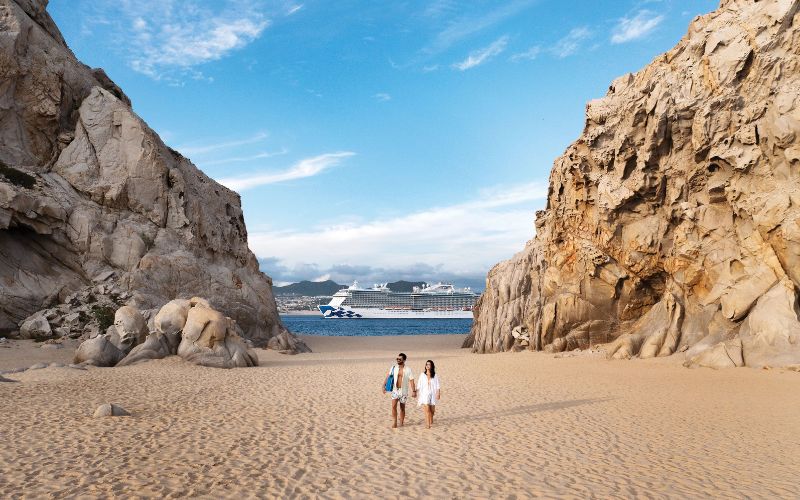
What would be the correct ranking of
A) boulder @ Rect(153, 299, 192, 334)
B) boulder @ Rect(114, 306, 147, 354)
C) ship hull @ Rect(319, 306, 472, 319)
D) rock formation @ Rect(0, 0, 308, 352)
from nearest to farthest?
boulder @ Rect(114, 306, 147, 354)
boulder @ Rect(153, 299, 192, 334)
rock formation @ Rect(0, 0, 308, 352)
ship hull @ Rect(319, 306, 472, 319)

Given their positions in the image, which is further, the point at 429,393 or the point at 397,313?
the point at 397,313

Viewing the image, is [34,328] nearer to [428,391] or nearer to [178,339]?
[178,339]

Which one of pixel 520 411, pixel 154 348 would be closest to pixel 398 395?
pixel 520 411

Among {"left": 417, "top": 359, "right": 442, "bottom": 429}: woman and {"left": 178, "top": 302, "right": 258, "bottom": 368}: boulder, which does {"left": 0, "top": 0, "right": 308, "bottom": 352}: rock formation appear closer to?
{"left": 178, "top": 302, "right": 258, "bottom": 368}: boulder

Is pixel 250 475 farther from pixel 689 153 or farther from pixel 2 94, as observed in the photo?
pixel 2 94

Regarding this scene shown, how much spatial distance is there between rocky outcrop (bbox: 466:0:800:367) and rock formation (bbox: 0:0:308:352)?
23548 millimetres

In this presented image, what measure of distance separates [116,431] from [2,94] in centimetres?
3241

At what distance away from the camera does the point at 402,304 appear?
130125mm

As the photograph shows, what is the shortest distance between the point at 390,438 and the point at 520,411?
196 inches

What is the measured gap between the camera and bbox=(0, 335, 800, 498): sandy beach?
8.28 m

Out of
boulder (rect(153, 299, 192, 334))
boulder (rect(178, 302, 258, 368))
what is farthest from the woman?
boulder (rect(153, 299, 192, 334))

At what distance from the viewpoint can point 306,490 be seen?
8102 mm

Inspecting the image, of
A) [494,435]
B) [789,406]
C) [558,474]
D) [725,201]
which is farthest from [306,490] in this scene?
[725,201]

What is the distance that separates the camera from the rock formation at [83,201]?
30.7 metres
